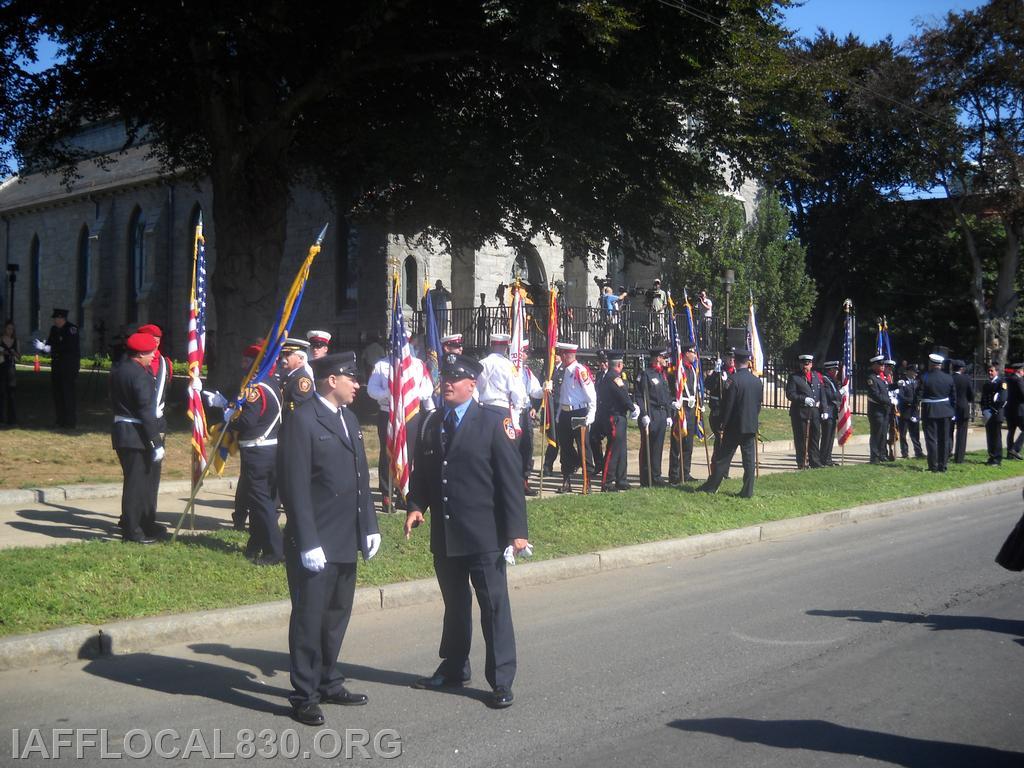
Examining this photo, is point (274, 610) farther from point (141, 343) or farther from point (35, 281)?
point (35, 281)

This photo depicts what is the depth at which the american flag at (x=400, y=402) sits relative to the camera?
11047 mm

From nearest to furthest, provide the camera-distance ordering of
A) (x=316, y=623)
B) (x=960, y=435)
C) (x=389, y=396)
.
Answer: (x=316, y=623) < (x=389, y=396) < (x=960, y=435)

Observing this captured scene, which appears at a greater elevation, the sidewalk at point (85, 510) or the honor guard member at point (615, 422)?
the honor guard member at point (615, 422)

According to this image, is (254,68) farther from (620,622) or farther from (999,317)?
(999,317)

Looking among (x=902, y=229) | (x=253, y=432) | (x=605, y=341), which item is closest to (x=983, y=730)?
(x=253, y=432)

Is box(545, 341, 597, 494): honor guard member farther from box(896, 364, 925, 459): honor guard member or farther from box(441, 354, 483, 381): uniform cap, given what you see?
box(896, 364, 925, 459): honor guard member

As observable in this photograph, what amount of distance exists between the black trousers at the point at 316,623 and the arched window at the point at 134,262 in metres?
42.3

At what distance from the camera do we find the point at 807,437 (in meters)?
18.3

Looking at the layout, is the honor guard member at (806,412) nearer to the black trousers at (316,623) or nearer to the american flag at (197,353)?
the american flag at (197,353)

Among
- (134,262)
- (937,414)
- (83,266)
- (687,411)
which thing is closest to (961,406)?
(937,414)

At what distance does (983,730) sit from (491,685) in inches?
106

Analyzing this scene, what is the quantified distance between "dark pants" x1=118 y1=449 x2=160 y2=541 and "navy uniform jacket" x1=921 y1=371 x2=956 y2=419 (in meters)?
13.6

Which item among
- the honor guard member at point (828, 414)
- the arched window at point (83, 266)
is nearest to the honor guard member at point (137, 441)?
the honor guard member at point (828, 414)

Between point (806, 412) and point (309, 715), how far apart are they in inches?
556
